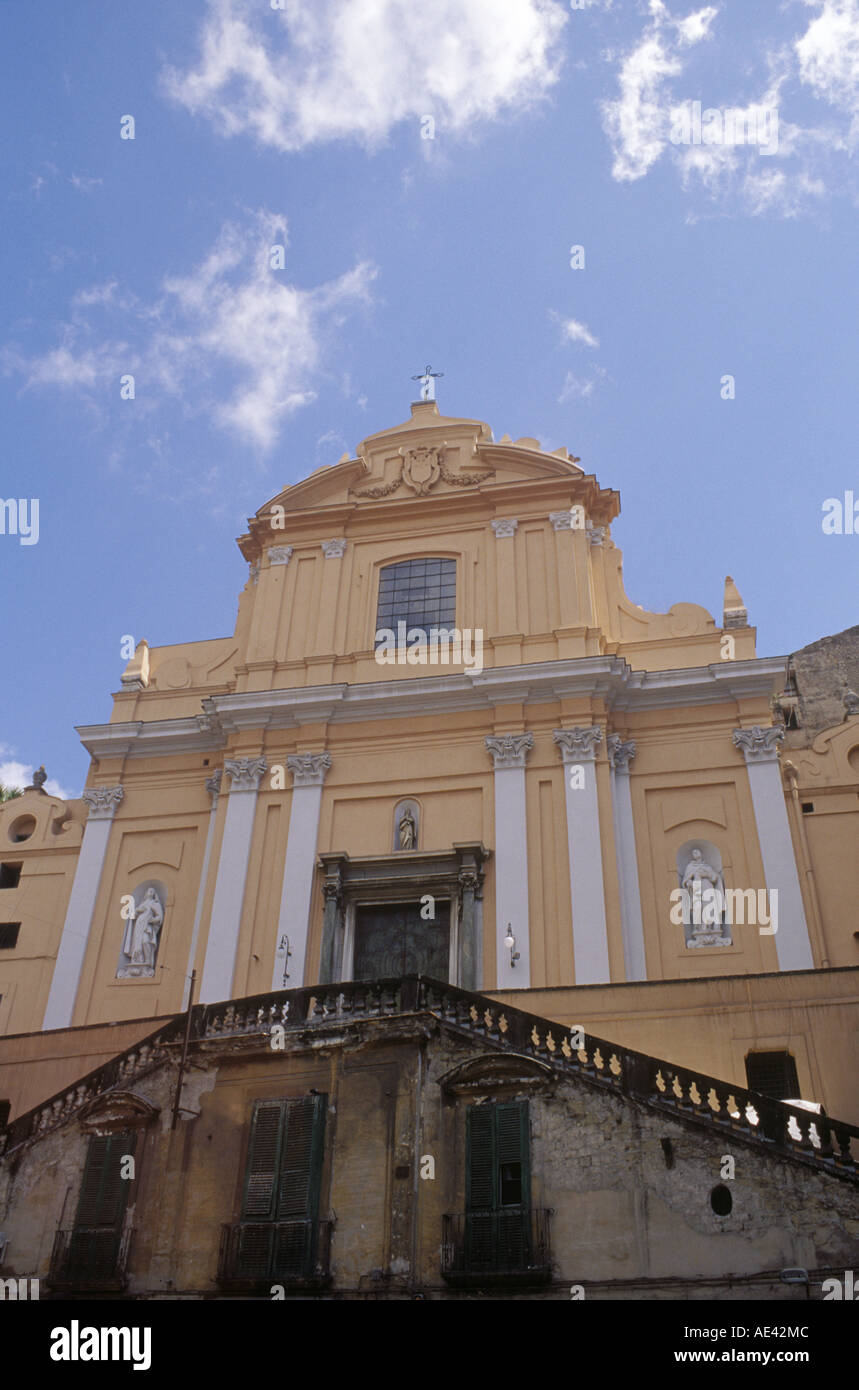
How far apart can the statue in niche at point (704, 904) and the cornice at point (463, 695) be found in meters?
3.08

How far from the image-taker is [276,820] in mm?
21219

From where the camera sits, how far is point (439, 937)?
19.5 metres

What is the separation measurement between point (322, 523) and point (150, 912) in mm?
8711

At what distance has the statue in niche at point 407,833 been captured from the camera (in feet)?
66.7

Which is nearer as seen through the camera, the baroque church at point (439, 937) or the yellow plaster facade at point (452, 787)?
the baroque church at point (439, 937)

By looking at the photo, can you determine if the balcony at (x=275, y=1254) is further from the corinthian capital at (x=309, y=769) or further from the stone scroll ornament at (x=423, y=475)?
the stone scroll ornament at (x=423, y=475)

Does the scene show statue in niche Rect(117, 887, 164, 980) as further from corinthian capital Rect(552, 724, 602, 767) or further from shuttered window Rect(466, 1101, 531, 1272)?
shuttered window Rect(466, 1101, 531, 1272)

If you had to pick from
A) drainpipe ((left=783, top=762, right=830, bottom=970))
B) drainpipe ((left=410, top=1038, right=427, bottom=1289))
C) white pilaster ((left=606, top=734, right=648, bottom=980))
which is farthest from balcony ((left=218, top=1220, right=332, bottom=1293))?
drainpipe ((left=783, top=762, right=830, bottom=970))

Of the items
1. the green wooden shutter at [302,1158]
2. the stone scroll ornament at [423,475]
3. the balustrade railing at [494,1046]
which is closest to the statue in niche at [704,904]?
the balustrade railing at [494,1046]

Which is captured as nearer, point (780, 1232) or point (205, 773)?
point (780, 1232)

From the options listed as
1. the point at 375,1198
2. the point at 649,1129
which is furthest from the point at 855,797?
the point at 375,1198
